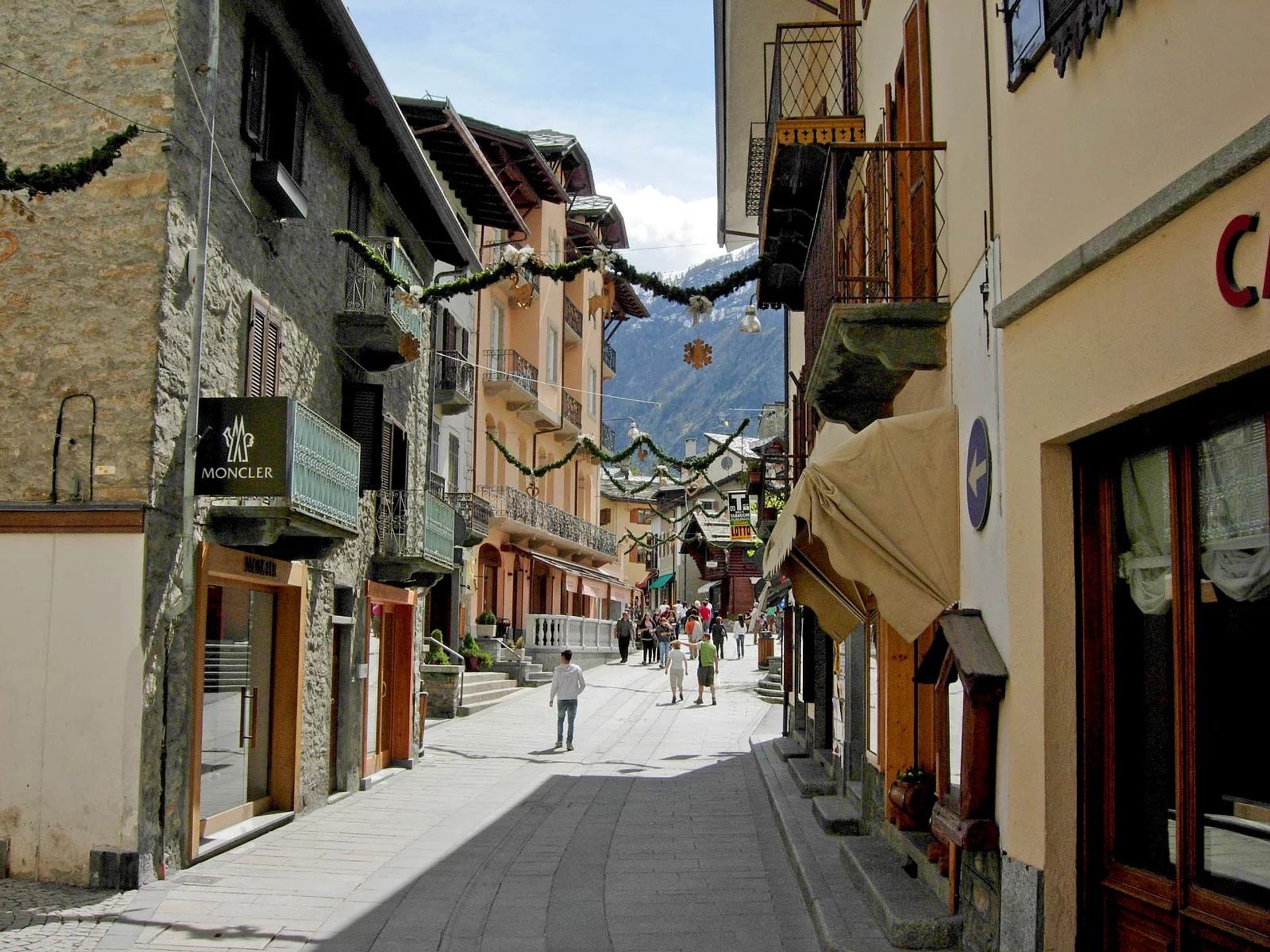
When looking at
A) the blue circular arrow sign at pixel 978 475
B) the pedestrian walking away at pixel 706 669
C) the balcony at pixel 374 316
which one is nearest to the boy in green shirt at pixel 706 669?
the pedestrian walking away at pixel 706 669

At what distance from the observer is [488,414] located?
124 ft

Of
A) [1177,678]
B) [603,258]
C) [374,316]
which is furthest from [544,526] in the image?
[1177,678]

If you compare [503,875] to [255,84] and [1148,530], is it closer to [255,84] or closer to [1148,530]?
[1148,530]

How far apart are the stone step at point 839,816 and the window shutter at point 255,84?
28.6 feet

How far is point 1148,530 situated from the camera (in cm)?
544

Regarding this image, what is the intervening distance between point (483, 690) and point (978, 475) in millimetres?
22387

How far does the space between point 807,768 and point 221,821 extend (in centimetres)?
760

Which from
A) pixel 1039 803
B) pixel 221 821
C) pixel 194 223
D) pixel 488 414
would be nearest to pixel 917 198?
→ pixel 1039 803

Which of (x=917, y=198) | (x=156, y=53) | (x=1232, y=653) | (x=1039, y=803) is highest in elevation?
(x=156, y=53)

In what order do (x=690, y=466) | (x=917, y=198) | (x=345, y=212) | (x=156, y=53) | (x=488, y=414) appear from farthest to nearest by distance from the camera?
(x=488, y=414) → (x=690, y=466) → (x=345, y=212) → (x=156, y=53) → (x=917, y=198)

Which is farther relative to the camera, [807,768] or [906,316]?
[807,768]

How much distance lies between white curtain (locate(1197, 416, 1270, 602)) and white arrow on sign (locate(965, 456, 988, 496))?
1929 millimetres

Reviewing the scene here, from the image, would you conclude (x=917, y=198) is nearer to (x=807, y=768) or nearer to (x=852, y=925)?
(x=852, y=925)

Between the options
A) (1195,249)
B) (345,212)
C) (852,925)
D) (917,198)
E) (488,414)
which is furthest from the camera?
(488,414)
